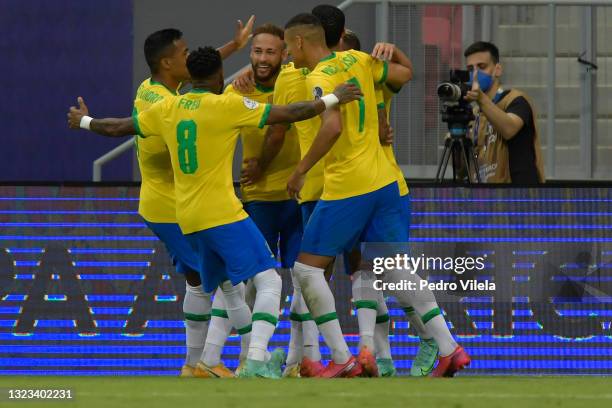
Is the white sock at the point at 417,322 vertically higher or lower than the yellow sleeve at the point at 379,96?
lower

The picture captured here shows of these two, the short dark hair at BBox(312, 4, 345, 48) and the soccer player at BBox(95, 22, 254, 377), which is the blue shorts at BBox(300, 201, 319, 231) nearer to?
the soccer player at BBox(95, 22, 254, 377)

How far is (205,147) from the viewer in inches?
303

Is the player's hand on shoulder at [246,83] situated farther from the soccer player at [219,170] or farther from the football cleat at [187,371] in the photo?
the football cleat at [187,371]

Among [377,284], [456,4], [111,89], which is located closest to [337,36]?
[377,284]

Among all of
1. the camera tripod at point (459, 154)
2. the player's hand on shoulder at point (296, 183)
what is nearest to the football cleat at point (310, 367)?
the player's hand on shoulder at point (296, 183)

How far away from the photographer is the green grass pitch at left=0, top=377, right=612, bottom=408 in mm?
6184

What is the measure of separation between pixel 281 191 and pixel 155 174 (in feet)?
2.35

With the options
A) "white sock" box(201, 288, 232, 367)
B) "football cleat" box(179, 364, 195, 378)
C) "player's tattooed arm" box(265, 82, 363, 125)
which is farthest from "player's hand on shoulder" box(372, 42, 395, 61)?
"football cleat" box(179, 364, 195, 378)

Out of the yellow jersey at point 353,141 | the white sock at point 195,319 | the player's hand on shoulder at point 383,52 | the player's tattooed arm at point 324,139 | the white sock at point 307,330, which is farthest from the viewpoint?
the white sock at point 195,319

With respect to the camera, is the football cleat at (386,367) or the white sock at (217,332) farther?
the football cleat at (386,367)

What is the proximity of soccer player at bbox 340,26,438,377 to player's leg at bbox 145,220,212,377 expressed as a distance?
2.82ft

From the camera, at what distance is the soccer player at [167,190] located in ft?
27.5

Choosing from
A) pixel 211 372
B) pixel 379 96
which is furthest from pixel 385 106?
pixel 211 372

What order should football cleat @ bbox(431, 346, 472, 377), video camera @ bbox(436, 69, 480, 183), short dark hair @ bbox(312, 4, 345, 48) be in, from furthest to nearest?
video camera @ bbox(436, 69, 480, 183), short dark hair @ bbox(312, 4, 345, 48), football cleat @ bbox(431, 346, 472, 377)
